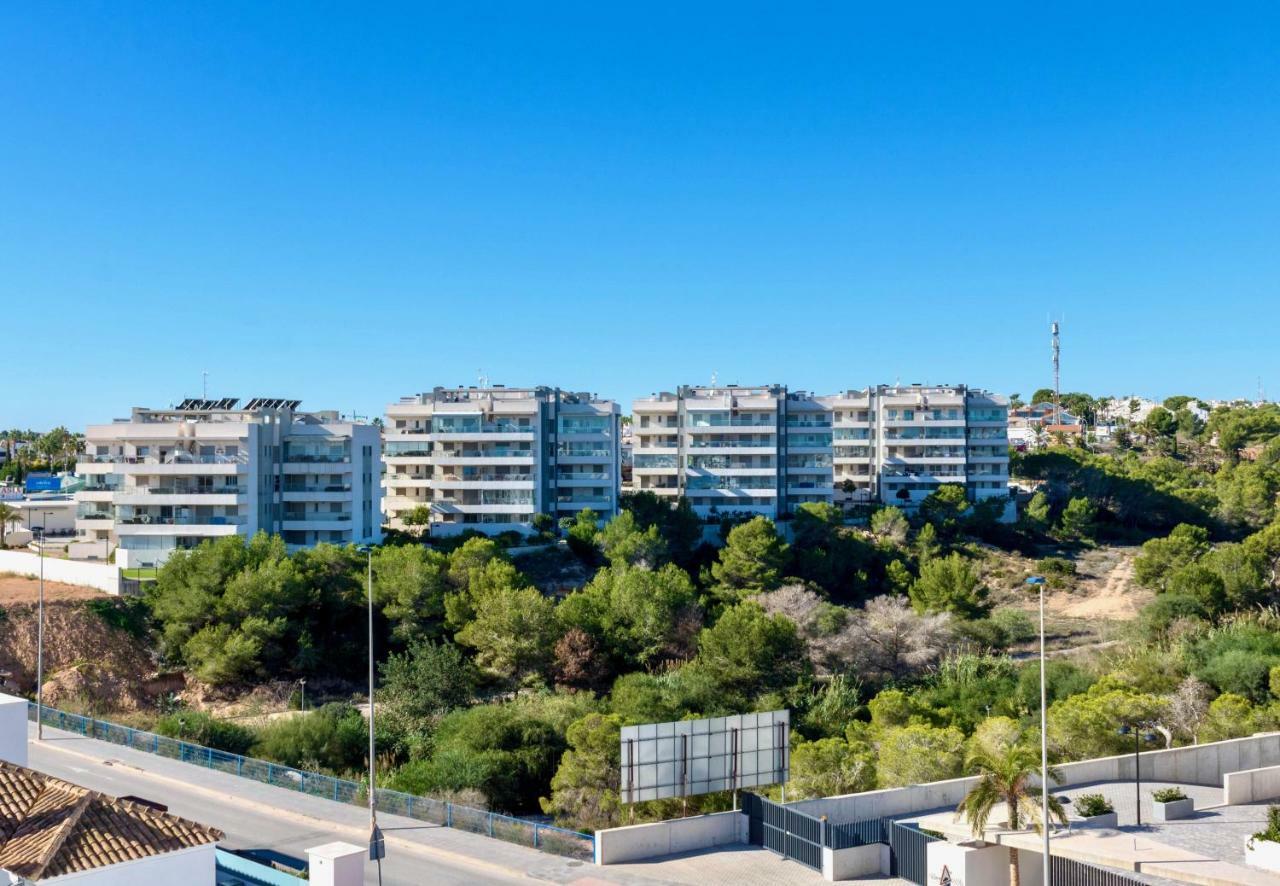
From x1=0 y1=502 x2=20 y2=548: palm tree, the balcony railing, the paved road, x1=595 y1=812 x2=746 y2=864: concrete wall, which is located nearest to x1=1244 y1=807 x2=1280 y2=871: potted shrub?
x1=595 y1=812 x2=746 y2=864: concrete wall

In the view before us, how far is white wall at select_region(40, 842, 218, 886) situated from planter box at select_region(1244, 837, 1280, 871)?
1992 cm

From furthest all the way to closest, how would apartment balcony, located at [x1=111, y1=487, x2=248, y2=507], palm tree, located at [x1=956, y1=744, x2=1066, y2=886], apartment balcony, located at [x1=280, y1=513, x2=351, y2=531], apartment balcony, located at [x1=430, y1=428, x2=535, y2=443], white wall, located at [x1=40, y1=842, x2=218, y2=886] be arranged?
apartment balcony, located at [x1=430, y1=428, x2=535, y2=443] → apartment balcony, located at [x1=280, y1=513, x2=351, y2=531] → apartment balcony, located at [x1=111, y1=487, x2=248, y2=507] → palm tree, located at [x1=956, y1=744, x2=1066, y2=886] → white wall, located at [x1=40, y1=842, x2=218, y2=886]

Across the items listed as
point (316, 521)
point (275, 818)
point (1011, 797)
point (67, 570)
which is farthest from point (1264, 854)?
point (316, 521)

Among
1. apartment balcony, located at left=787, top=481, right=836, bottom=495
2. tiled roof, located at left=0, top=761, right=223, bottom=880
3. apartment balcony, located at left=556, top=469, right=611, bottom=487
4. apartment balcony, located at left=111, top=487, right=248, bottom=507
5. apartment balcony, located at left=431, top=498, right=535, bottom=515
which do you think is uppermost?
apartment balcony, located at left=556, top=469, right=611, bottom=487

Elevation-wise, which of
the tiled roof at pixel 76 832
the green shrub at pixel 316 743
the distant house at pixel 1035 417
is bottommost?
the green shrub at pixel 316 743

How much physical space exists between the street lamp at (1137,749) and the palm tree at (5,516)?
60.1m

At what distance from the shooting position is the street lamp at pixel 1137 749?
27500 millimetres

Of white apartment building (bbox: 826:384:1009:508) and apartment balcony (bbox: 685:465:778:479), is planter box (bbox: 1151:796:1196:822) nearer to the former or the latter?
apartment balcony (bbox: 685:465:778:479)

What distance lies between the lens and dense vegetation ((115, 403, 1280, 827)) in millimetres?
34125

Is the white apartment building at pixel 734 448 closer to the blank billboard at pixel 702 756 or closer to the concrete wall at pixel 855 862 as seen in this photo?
the blank billboard at pixel 702 756

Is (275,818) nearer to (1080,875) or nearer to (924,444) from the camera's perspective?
(1080,875)

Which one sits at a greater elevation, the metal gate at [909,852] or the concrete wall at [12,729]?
the concrete wall at [12,729]

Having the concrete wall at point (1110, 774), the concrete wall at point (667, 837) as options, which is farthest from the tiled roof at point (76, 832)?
the concrete wall at point (1110, 774)

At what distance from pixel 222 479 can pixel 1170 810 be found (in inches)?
2002
